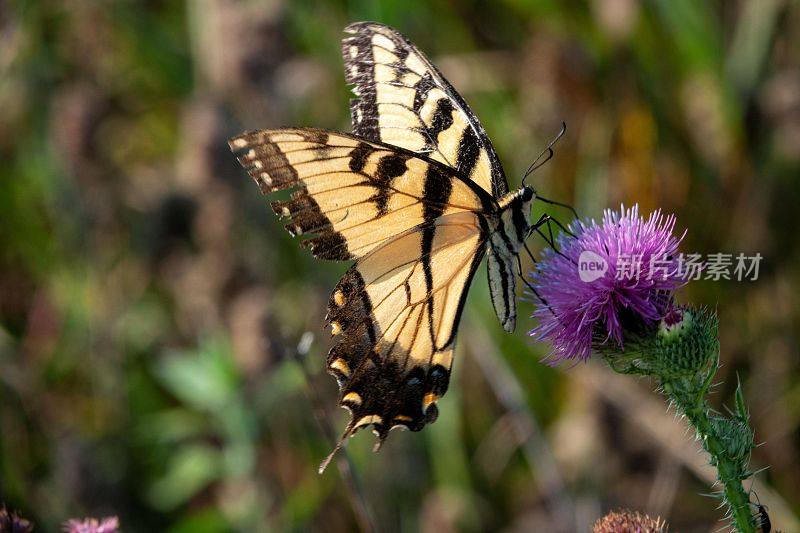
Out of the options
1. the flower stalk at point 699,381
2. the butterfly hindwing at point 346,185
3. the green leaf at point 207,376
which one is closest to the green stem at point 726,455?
the flower stalk at point 699,381

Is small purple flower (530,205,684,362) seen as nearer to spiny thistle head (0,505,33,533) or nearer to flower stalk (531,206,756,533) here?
flower stalk (531,206,756,533)

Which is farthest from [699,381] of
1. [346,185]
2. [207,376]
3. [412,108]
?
[207,376]

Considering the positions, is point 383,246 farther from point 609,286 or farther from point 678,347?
point 678,347

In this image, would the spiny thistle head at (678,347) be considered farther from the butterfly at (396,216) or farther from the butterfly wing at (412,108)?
the butterfly wing at (412,108)

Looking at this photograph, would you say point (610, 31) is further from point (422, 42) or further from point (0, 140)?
point (0, 140)

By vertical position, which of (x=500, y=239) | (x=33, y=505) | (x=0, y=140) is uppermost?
(x=0, y=140)

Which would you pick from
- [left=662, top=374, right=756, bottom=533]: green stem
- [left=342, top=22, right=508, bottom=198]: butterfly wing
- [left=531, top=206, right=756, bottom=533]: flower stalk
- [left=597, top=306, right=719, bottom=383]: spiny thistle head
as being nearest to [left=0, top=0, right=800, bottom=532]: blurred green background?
[left=342, top=22, right=508, bottom=198]: butterfly wing

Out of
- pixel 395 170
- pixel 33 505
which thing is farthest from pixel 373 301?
pixel 33 505

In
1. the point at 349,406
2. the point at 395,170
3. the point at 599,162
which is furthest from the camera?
the point at 599,162

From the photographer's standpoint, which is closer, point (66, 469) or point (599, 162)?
A: point (66, 469)
